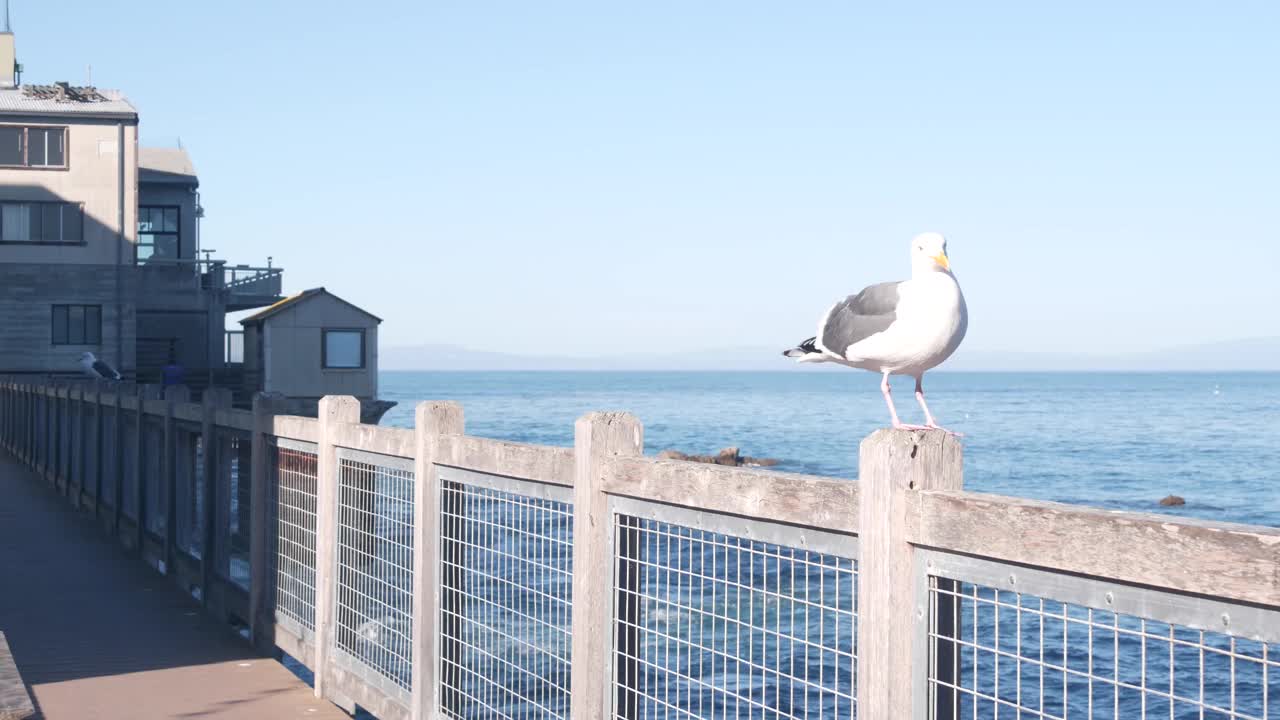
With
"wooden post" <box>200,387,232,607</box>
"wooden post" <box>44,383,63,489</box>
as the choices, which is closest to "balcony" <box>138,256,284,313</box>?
"wooden post" <box>44,383,63,489</box>

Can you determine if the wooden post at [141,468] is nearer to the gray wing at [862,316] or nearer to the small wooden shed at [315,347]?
the gray wing at [862,316]

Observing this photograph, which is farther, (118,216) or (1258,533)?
(118,216)

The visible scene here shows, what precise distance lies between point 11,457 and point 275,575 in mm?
18318

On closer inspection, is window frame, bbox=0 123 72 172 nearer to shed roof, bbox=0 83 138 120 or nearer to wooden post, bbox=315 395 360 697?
shed roof, bbox=0 83 138 120

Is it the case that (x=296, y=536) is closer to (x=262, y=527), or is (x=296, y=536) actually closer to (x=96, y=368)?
(x=262, y=527)

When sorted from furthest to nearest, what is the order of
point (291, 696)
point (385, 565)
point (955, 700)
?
point (291, 696) < point (385, 565) < point (955, 700)

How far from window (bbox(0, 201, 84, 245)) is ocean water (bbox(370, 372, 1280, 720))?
27.9 m

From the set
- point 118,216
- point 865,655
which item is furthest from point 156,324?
point 865,655

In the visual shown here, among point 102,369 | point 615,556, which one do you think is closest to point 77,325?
point 102,369

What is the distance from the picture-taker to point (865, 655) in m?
3.52

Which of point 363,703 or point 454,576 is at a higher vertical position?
point 454,576

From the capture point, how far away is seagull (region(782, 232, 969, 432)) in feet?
19.1

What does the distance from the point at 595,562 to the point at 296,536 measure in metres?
3.83

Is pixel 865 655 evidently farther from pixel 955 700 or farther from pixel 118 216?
pixel 118 216
